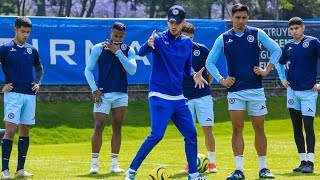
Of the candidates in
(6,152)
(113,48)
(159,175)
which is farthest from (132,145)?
(159,175)

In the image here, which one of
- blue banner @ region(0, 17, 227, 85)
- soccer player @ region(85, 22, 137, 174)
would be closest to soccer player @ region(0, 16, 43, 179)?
soccer player @ region(85, 22, 137, 174)

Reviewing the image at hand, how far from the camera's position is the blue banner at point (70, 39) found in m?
25.6

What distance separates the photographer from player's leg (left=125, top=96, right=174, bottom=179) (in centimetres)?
1234

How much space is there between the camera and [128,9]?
5562 cm

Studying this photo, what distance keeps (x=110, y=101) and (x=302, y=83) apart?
3.21 m

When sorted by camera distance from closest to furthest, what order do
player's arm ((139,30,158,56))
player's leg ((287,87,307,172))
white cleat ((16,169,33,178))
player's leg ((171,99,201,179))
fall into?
player's arm ((139,30,158,56))
player's leg ((171,99,201,179))
white cleat ((16,169,33,178))
player's leg ((287,87,307,172))

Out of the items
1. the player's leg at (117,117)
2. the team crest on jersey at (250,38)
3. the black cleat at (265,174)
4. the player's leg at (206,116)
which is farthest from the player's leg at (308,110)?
the player's leg at (117,117)

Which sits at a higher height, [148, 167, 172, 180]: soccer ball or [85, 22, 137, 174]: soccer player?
[85, 22, 137, 174]: soccer player

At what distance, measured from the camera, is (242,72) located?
1342 cm

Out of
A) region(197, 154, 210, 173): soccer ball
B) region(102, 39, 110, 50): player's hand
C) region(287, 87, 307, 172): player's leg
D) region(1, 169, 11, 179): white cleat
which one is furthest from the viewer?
region(287, 87, 307, 172): player's leg

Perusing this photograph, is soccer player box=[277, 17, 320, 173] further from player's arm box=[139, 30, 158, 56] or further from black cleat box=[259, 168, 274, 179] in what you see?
player's arm box=[139, 30, 158, 56]

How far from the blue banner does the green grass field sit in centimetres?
103

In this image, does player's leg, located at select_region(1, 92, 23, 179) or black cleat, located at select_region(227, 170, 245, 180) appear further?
player's leg, located at select_region(1, 92, 23, 179)

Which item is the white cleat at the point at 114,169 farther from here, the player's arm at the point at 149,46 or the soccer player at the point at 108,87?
the player's arm at the point at 149,46
